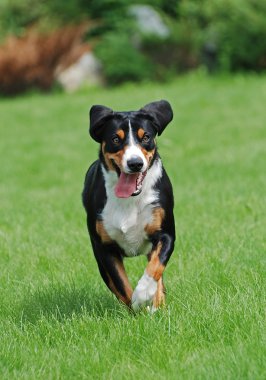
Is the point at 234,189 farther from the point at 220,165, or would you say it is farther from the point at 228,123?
the point at 228,123

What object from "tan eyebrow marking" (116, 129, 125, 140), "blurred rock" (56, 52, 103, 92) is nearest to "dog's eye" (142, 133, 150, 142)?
"tan eyebrow marking" (116, 129, 125, 140)

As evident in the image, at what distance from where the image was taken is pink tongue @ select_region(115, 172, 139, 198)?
4.39m

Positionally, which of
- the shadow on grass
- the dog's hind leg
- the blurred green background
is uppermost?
the blurred green background

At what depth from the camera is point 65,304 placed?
16.2 ft

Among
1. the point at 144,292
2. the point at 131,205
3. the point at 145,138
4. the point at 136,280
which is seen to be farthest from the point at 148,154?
the point at 136,280

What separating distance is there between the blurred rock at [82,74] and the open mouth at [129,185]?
16377mm

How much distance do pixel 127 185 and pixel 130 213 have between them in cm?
19

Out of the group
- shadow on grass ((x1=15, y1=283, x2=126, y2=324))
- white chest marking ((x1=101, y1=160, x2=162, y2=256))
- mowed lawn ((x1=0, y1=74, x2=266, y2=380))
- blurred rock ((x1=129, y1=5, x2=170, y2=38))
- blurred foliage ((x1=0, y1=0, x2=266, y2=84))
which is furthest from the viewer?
blurred rock ((x1=129, y1=5, x2=170, y2=38))

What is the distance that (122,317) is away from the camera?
4.47 m

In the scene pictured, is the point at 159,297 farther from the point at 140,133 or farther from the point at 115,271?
the point at 140,133

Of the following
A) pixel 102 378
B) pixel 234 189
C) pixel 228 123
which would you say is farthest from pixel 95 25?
pixel 102 378

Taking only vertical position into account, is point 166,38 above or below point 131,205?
above

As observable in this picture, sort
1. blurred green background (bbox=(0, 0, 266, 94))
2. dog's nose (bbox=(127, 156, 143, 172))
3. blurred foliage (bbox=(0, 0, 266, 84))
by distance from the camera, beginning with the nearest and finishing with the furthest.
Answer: dog's nose (bbox=(127, 156, 143, 172)), blurred foliage (bbox=(0, 0, 266, 84)), blurred green background (bbox=(0, 0, 266, 94))

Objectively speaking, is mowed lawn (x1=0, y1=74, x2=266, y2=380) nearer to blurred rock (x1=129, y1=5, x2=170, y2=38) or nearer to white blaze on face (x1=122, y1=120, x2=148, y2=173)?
white blaze on face (x1=122, y1=120, x2=148, y2=173)
